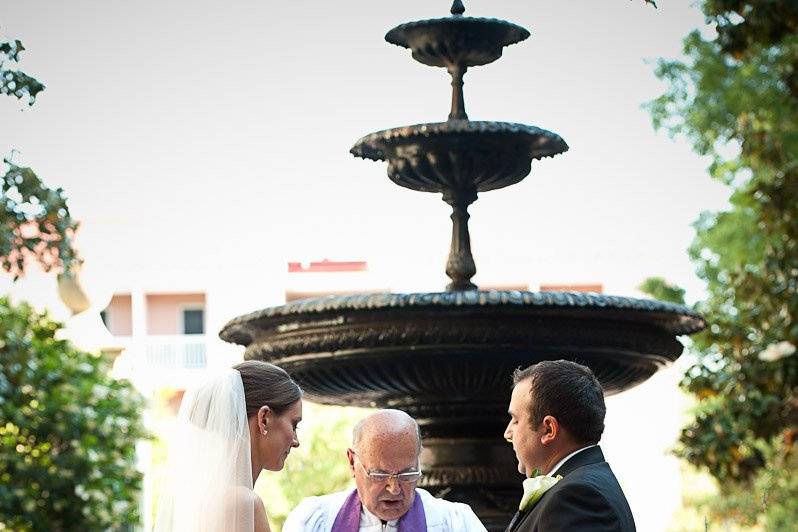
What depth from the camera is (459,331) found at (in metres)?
9.19

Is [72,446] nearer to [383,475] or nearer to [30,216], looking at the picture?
[30,216]

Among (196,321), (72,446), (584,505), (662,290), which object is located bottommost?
(584,505)

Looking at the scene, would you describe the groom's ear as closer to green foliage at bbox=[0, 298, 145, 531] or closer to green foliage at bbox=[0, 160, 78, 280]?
green foliage at bbox=[0, 160, 78, 280]

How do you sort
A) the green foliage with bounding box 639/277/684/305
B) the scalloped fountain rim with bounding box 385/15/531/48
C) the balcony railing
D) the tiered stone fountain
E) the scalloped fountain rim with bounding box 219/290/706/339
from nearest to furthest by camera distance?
the scalloped fountain rim with bounding box 219/290/706/339 → the tiered stone fountain → the scalloped fountain rim with bounding box 385/15/531/48 → the green foliage with bounding box 639/277/684/305 → the balcony railing

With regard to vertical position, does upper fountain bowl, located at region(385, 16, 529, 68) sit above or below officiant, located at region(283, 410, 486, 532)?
above

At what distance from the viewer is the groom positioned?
542 centimetres

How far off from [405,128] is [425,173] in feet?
1.11

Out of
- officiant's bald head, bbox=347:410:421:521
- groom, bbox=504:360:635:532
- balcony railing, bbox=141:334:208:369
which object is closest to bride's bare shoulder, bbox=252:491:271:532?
groom, bbox=504:360:635:532

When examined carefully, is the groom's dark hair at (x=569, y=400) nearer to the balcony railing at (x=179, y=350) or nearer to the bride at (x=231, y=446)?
the bride at (x=231, y=446)

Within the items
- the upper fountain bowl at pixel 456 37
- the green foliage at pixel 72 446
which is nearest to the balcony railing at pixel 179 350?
the green foliage at pixel 72 446

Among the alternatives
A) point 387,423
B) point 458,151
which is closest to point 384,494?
point 387,423

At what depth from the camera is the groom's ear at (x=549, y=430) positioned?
5.56 meters

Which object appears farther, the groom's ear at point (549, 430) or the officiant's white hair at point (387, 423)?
the officiant's white hair at point (387, 423)

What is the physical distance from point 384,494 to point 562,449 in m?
1.06
